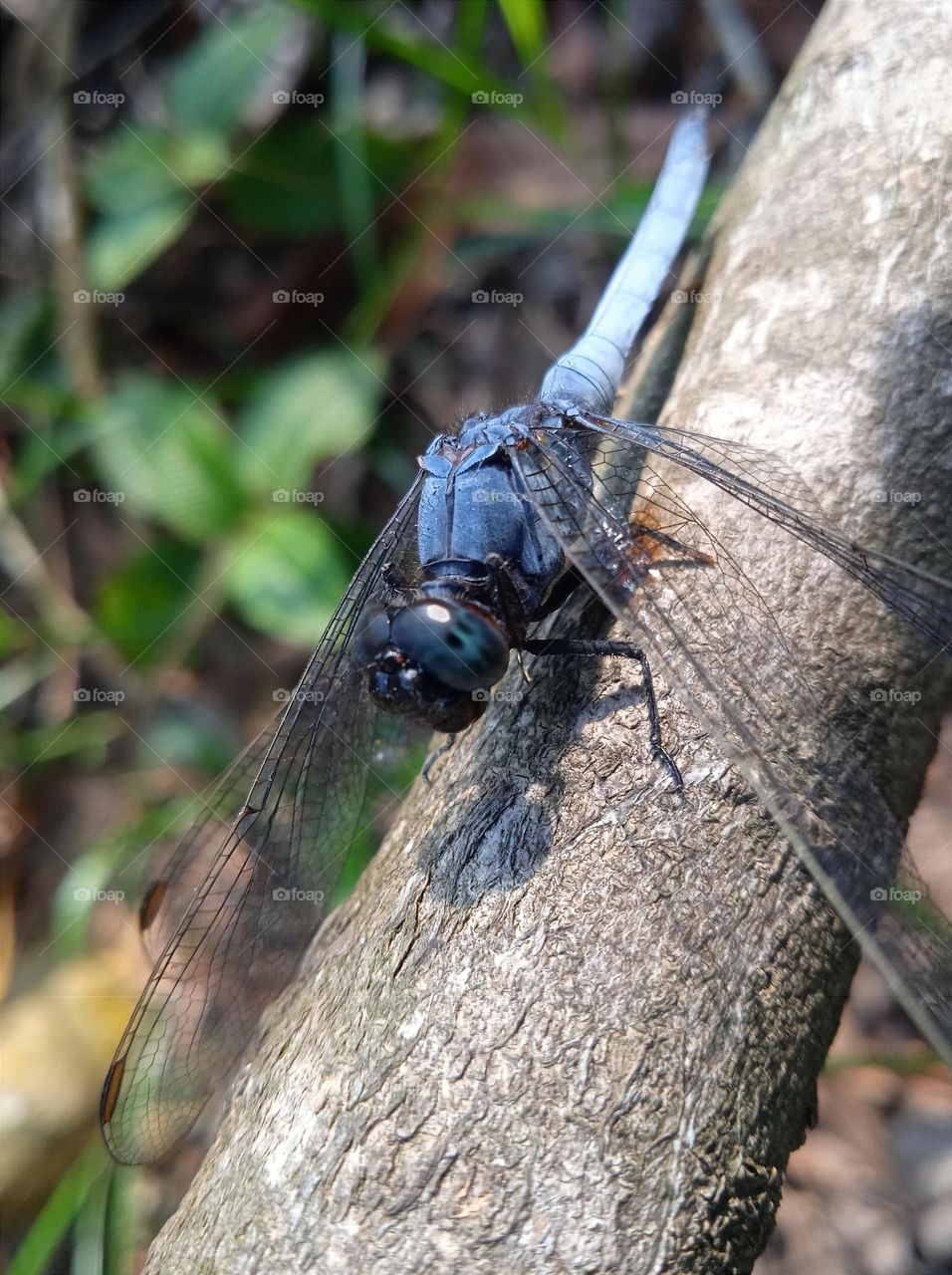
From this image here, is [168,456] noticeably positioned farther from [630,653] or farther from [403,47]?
[630,653]

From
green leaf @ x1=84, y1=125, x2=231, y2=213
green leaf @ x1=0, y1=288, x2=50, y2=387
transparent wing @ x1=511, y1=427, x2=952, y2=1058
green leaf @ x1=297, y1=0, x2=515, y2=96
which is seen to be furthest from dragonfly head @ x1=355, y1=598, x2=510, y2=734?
green leaf @ x1=0, y1=288, x2=50, y2=387

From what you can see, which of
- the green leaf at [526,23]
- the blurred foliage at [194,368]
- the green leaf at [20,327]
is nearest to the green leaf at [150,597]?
the blurred foliage at [194,368]

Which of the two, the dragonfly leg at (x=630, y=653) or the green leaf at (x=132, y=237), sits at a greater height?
the green leaf at (x=132, y=237)

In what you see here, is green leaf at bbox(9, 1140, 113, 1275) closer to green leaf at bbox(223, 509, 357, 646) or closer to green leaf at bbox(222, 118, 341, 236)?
green leaf at bbox(223, 509, 357, 646)

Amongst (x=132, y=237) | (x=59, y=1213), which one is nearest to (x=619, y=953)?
(x=59, y=1213)

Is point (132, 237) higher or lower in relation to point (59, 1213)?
higher

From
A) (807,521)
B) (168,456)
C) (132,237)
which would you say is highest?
(132,237)

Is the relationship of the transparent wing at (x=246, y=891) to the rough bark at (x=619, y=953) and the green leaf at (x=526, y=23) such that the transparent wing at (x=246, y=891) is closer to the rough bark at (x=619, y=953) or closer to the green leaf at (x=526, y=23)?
the rough bark at (x=619, y=953)

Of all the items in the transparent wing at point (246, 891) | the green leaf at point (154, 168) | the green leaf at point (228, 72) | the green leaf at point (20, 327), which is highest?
the green leaf at point (228, 72)
